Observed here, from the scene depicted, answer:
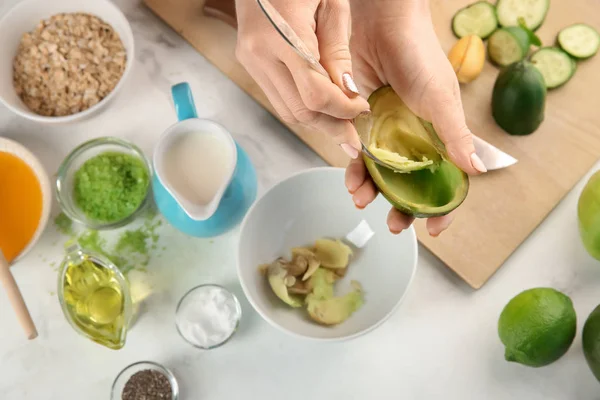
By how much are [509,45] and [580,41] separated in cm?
14

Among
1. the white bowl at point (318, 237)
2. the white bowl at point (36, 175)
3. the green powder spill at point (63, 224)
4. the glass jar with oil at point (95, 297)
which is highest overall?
the white bowl at point (318, 237)

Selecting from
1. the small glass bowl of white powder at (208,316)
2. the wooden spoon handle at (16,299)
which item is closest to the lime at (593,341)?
the small glass bowl of white powder at (208,316)

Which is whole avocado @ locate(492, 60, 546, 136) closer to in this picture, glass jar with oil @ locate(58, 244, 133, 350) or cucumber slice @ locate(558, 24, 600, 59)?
cucumber slice @ locate(558, 24, 600, 59)

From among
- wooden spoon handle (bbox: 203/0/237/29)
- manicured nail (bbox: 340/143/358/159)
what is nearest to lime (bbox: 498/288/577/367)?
manicured nail (bbox: 340/143/358/159)

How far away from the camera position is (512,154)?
1.05 metres

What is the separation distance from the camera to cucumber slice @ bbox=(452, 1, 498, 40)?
1119 mm

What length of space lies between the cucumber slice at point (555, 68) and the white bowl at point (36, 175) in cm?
90

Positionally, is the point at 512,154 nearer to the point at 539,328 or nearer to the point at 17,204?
the point at 539,328

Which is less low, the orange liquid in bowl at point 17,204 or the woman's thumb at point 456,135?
the woman's thumb at point 456,135

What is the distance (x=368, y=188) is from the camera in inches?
34.6

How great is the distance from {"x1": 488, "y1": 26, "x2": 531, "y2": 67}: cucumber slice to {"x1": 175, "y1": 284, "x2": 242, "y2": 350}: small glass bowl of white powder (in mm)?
644

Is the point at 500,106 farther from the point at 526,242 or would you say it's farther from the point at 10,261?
the point at 10,261

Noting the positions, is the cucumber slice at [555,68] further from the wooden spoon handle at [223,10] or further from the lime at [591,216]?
the wooden spoon handle at [223,10]

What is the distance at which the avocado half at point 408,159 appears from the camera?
2.73ft
